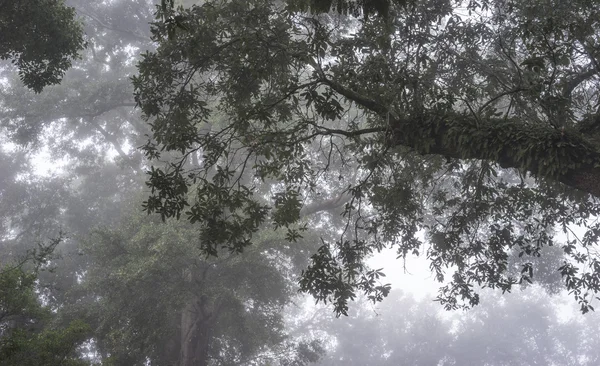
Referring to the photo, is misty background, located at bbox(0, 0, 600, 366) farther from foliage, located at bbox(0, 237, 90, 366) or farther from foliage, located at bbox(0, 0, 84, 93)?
foliage, located at bbox(0, 0, 84, 93)

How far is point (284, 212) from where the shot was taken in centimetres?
571

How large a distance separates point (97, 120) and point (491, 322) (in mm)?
30472

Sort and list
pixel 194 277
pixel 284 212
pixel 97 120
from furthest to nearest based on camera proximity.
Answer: pixel 97 120 < pixel 194 277 < pixel 284 212

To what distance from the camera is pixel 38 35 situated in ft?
23.2

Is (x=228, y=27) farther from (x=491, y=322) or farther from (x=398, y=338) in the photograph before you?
(x=491, y=322)

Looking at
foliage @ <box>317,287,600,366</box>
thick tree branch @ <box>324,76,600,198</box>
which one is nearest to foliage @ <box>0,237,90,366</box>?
thick tree branch @ <box>324,76,600,198</box>

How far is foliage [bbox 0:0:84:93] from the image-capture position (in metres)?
6.79

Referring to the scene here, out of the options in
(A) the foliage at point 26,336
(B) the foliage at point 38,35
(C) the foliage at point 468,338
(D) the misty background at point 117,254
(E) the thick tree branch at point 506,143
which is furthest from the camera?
(C) the foliage at point 468,338

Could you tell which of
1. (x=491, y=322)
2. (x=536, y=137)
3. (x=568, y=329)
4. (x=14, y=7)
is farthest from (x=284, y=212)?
(x=568, y=329)

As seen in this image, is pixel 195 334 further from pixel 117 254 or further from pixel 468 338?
pixel 468 338

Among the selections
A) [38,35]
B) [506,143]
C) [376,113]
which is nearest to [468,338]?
[376,113]

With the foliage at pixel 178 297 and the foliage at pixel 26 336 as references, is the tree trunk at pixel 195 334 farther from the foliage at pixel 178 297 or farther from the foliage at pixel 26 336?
the foliage at pixel 26 336

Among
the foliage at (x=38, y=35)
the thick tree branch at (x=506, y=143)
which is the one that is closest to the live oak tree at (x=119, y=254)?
the foliage at (x=38, y=35)

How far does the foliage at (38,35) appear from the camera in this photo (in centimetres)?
679
